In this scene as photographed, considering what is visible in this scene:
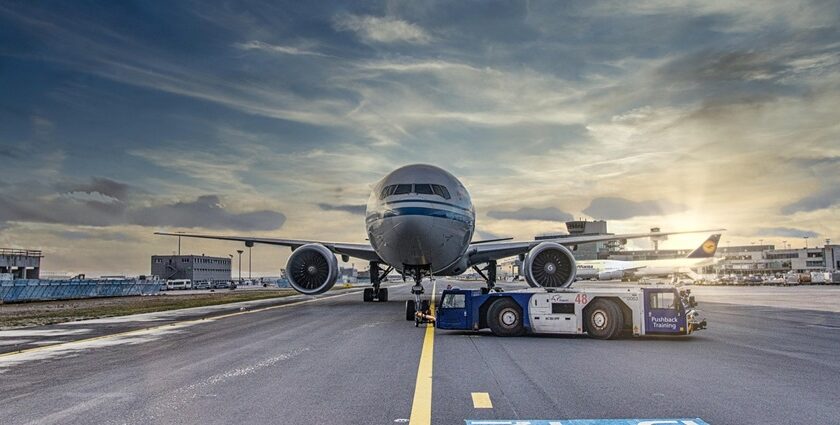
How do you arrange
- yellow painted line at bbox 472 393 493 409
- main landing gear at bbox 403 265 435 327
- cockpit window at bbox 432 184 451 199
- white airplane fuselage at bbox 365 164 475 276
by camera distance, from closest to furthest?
yellow painted line at bbox 472 393 493 409 < main landing gear at bbox 403 265 435 327 < white airplane fuselage at bbox 365 164 475 276 < cockpit window at bbox 432 184 451 199

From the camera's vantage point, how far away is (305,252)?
26391 mm

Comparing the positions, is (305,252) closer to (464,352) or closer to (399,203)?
(399,203)

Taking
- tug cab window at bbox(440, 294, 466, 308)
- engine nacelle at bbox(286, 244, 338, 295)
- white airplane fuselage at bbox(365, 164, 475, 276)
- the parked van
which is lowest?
the parked van

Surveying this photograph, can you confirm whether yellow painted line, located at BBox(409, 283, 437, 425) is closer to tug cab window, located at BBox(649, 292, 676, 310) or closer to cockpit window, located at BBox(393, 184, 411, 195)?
tug cab window, located at BBox(649, 292, 676, 310)

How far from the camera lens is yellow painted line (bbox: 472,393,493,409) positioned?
7.10m

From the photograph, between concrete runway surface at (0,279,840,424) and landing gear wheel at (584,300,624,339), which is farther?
landing gear wheel at (584,300,624,339)

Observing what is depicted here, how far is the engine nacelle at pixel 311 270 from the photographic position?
84.5 ft

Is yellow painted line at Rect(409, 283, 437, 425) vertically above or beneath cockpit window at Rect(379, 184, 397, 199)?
beneath

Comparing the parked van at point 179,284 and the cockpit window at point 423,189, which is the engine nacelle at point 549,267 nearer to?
the cockpit window at point 423,189

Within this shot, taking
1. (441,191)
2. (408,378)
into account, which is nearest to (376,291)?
(441,191)

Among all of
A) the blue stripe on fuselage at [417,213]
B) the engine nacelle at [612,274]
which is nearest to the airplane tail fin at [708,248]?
the engine nacelle at [612,274]

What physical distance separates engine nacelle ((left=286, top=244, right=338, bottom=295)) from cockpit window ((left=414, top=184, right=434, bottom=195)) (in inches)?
273

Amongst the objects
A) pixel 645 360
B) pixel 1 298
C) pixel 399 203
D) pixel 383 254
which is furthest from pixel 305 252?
pixel 1 298

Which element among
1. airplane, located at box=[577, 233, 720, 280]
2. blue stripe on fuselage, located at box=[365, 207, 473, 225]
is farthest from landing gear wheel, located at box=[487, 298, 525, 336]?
airplane, located at box=[577, 233, 720, 280]
